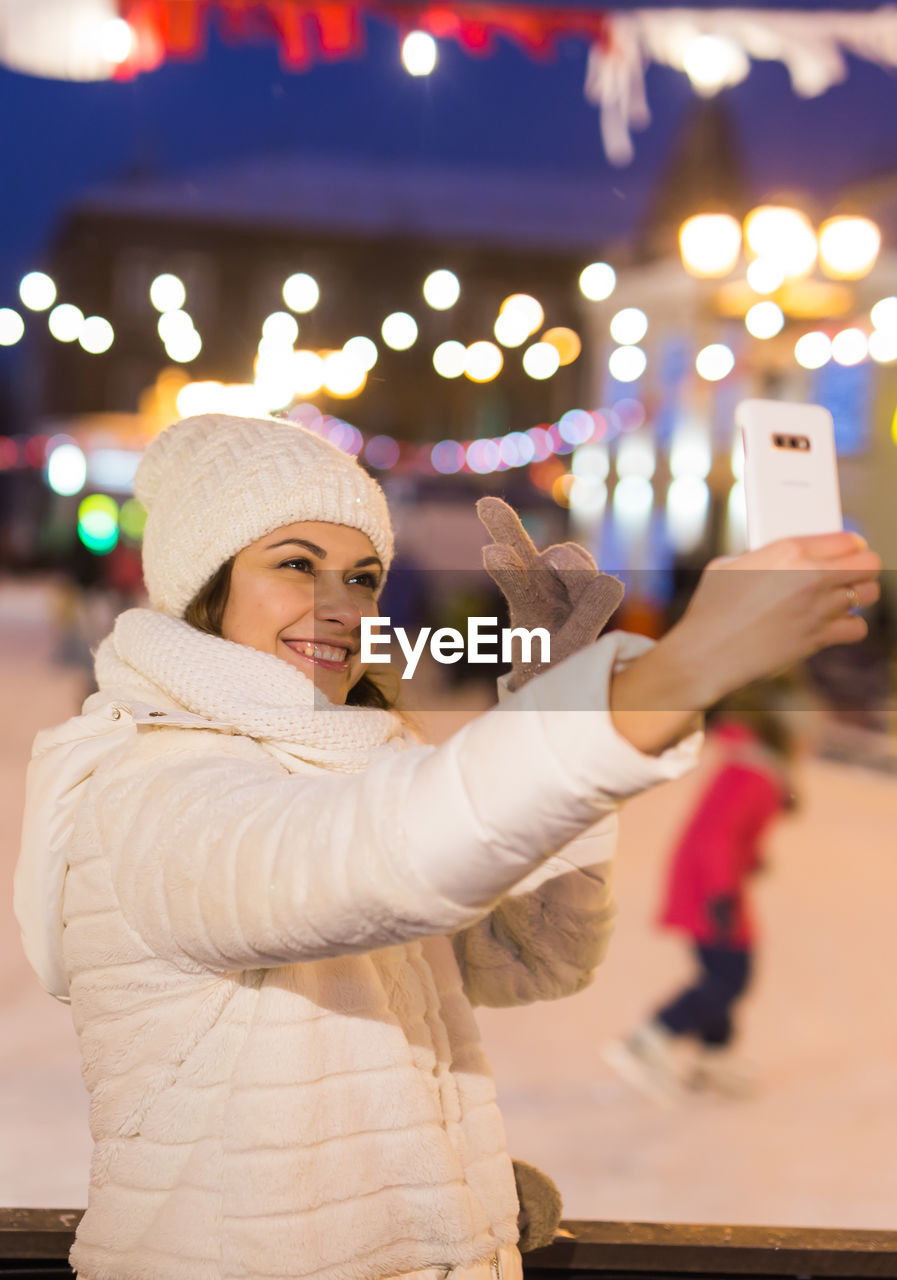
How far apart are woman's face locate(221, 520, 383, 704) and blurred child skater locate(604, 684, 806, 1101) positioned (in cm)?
219

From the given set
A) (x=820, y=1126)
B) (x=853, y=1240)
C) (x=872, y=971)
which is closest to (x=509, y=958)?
(x=853, y=1240)

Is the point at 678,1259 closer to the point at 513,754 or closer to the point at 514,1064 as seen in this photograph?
the point at 513,754

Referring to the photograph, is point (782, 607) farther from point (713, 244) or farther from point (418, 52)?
point (713, 244)

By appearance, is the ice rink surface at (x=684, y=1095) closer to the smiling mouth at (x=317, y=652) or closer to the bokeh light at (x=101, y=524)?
the smiling mouth at (x=317, y=652)

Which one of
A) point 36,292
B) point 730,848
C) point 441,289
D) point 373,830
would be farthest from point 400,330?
point 730,848

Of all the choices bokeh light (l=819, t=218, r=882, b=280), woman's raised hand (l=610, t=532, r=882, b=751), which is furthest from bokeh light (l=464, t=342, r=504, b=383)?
woman's raised hand (l=610, t=532, r=882, b=751)

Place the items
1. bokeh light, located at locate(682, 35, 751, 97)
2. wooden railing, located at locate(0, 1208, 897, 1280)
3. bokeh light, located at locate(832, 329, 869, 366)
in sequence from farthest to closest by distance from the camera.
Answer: bokeh light, located at locate(682, 35, 751, 97), bokeh light, located at locate(832, 329, 869, 366), wooden railing, located at locate(0, 1208, 897, 1280)

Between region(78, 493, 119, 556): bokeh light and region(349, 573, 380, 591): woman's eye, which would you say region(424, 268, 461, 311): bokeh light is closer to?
region(349, 573, 380, 591): woman's eye

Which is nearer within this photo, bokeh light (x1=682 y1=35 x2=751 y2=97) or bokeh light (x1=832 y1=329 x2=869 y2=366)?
bokeh light (x1=832 y1=329 x2=869 y2=366)

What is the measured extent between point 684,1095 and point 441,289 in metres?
2.20

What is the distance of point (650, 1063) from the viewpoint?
308cm

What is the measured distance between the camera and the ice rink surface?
248cm

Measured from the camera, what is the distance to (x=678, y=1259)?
154 centimetres

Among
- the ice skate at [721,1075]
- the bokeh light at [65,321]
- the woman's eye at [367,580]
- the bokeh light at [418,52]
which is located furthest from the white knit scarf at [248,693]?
the ice skate at [721,1075]
